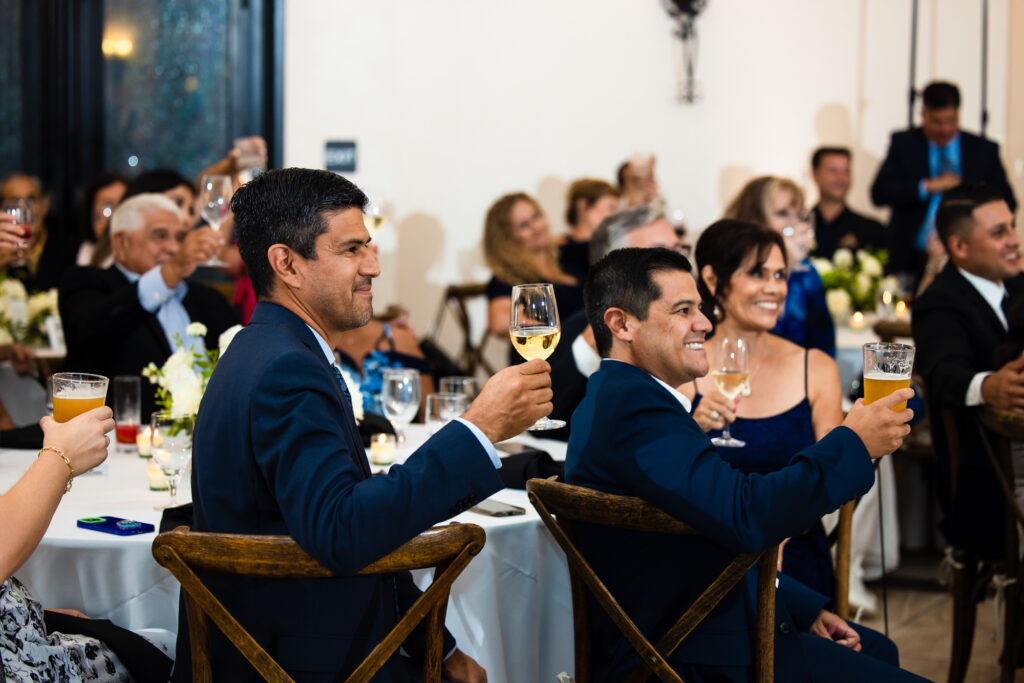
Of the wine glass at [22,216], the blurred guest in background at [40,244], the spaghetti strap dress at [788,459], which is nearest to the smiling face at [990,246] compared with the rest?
the spaghetti strap dress at [788,459]

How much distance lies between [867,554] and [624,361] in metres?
2.79

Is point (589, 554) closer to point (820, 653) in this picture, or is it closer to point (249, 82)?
point (820, 653)

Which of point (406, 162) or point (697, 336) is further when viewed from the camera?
point (406, 162)

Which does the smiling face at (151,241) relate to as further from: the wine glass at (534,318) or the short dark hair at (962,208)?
the short dark hair at (962,208)

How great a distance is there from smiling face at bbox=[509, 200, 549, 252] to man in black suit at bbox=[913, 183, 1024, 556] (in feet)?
8.73

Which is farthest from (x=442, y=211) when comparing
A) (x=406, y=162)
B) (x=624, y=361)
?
(x=624, y=361)

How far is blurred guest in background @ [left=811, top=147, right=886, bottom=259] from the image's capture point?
22.7 ft

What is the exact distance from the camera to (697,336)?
2.16 metres

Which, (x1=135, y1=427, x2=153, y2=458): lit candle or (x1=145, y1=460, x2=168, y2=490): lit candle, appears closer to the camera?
(x1=145, y1=460, x2=168, y2=490): lit candle

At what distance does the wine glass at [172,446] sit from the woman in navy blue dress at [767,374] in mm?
1232

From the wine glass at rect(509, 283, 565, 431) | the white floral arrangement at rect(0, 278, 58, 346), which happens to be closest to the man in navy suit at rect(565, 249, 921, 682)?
the wine glass at rect(509, 283, 565, 431)

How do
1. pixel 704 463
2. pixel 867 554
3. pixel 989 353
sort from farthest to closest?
pixel 867 554
pixel 989 353
pixel 704 463

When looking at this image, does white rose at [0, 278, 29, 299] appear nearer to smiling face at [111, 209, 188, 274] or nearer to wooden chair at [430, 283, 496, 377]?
smiling face at [111, 209, 188, 274]

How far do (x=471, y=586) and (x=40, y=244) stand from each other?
5061 mm
